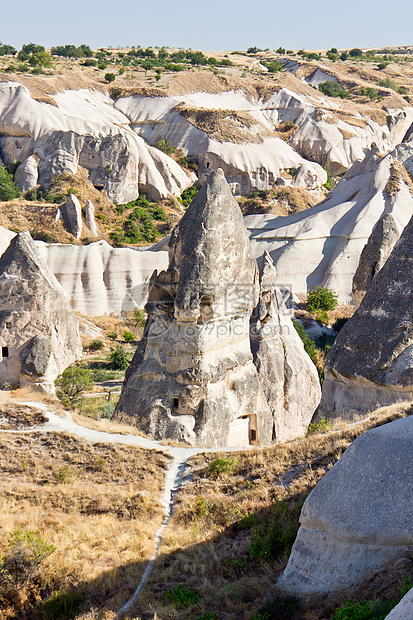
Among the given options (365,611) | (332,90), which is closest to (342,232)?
(365,611)

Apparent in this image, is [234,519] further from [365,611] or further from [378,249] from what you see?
[378,249]

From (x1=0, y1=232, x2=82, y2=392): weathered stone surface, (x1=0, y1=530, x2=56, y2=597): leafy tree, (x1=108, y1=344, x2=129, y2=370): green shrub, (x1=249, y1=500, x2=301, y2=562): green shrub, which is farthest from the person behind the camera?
(x1=108, y1=344, x2=129, y2=370): green shrub

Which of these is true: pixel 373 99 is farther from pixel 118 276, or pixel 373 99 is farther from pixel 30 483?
pixel 30 483

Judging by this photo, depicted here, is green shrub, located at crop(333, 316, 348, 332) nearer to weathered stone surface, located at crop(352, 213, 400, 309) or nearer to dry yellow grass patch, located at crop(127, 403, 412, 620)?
weathered stone surface, located at crop(352, 213, 400, 309)

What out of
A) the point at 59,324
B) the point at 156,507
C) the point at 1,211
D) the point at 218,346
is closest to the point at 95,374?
the point at 59,324

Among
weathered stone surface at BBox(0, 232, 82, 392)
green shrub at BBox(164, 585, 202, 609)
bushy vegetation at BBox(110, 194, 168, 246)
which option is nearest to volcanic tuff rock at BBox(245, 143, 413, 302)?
bushy vegetation at BBox(110, 194, 168, 246)

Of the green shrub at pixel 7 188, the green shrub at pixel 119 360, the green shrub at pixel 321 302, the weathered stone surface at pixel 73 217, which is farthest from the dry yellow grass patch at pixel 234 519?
the green shrub at pixel 7 188

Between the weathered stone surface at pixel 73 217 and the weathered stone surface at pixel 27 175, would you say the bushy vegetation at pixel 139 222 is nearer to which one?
the weathered stone surface at pixel 73 217
